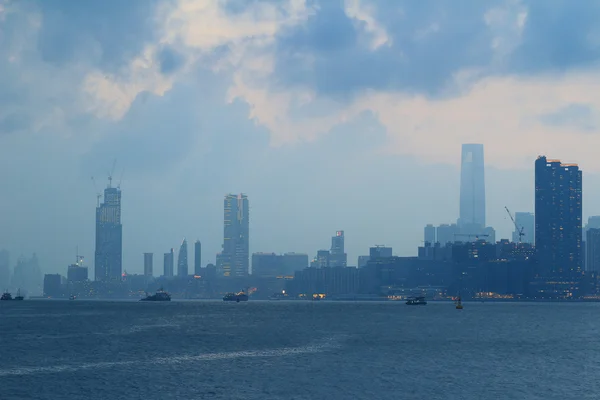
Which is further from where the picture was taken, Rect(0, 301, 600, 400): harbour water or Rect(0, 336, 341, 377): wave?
Rect(0, 336, 341, 377): wave

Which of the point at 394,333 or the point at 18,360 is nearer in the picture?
the point at 18,360

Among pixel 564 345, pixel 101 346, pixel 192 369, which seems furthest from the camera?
pixel 564 345

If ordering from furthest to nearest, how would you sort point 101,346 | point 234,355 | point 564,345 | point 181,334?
point 181,334 → point 564,345 → point 101,346 → point 234,355

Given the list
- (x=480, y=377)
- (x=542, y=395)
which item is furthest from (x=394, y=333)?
(x=542, y=395)

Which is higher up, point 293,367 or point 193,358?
point 293,367

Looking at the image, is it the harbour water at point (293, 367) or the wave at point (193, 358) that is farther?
the wave at point (193, 358)

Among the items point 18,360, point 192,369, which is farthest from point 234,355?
point 18,360

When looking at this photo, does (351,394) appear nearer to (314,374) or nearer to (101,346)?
(314,374)

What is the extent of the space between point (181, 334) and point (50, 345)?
122 feet

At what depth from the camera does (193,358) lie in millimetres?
130625

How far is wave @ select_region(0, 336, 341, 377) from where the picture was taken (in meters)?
114

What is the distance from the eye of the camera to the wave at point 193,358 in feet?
375

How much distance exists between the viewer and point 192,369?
381 feet

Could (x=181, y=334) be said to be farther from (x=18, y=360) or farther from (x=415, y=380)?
(x=415, y=380)
